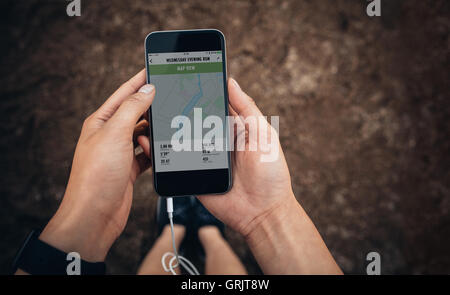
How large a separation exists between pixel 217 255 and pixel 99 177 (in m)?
0.47

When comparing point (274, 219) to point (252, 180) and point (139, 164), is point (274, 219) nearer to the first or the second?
point (252, 180)

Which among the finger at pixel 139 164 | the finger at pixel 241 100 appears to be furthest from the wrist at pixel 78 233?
the finger at pixel 241 100

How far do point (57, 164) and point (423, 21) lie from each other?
135cm

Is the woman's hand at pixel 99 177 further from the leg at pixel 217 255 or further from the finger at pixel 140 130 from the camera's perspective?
the leg at pixel 217 255

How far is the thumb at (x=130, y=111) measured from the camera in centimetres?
61

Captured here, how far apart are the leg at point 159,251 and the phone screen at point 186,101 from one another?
0.34 m

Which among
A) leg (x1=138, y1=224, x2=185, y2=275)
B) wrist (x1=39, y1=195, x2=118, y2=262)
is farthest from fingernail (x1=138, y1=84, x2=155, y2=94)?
leg (x1=138, y1=224, x2=185, y2=275)

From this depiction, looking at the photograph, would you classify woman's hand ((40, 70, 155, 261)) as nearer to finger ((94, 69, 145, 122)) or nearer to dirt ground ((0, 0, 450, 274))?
finger ((94, 69, 145, 122))

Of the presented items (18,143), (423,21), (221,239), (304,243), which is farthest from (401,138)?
(18,143)

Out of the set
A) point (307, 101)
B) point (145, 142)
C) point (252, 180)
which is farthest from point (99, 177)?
point (307, 101)

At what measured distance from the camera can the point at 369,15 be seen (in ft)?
3.20

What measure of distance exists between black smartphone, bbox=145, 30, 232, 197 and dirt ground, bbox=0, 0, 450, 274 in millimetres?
336

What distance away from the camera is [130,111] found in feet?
2.01

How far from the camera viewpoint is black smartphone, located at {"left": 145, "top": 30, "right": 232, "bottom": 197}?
652 mm
